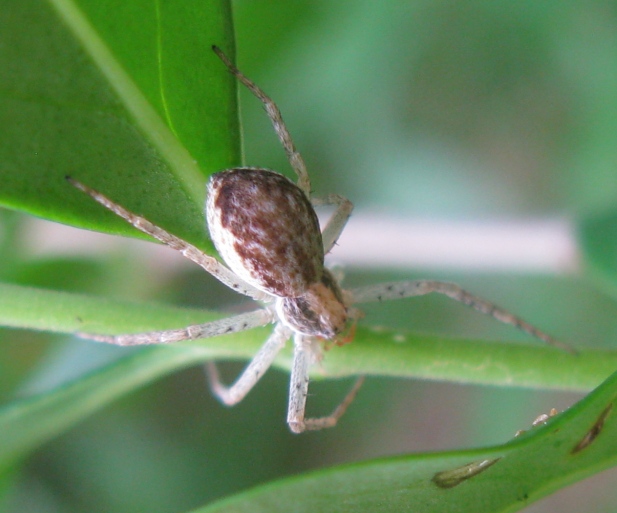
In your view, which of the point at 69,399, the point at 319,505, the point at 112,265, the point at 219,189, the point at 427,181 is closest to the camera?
the point at 319,505

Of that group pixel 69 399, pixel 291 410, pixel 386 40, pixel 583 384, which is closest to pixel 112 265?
pixel 69 399

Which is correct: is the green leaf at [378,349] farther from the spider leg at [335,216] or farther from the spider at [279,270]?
the spider leg at [335,216]

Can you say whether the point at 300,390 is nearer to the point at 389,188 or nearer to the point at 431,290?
the point at 431,290

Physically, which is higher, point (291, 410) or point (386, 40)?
point (386, 40)

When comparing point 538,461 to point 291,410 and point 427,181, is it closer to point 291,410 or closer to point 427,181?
point 291,410

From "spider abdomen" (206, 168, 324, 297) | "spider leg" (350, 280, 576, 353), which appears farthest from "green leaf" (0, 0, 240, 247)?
"spider leg" (350, 280, 576, 353)

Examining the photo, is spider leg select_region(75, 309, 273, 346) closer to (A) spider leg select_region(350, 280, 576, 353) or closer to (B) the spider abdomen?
(B) the spider abdomen

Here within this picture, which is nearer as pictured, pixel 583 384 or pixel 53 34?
pixel 53 34
